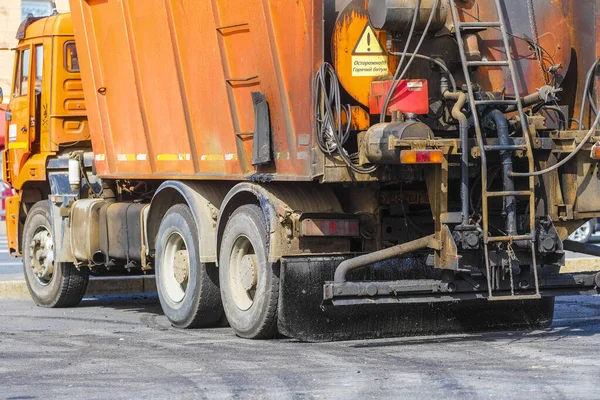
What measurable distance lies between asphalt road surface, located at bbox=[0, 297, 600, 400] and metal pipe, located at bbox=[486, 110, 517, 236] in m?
0.88

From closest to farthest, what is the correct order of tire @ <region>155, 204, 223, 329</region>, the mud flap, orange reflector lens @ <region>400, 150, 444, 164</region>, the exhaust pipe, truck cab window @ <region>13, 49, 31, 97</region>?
orange reflector lens @ <region>400, 150, 444, 164</region>
the mud flap
tire @ <region>155, 204, 223, 329</region>
the exhaust pipe
truck cab window @ <region>13, 49, 31, 97</region>

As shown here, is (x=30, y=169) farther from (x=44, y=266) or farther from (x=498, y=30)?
(x=498, y=30)

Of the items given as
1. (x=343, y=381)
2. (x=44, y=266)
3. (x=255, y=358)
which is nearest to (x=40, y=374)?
(x=255, y=358)

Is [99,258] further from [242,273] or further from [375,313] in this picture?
[375,313]

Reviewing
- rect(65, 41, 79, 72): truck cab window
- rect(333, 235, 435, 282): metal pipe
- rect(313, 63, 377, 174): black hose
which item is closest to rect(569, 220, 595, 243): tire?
rect(65, 41, 79, 72): truck cab window

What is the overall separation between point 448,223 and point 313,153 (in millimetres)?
1052

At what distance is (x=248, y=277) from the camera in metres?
10.3

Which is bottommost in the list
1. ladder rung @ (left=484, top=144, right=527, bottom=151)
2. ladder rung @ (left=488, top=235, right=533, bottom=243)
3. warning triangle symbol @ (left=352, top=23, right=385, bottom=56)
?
ladder rung @ (left=488, top=235, right=533, bottom=243)

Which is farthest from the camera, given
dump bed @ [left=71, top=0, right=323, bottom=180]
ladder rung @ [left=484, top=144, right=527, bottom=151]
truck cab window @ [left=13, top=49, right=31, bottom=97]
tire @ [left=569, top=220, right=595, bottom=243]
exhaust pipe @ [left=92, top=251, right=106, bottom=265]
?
tire @ [left=569, top=220, right=595, bottom=243]

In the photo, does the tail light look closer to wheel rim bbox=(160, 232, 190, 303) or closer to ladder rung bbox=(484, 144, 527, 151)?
ladder rung bbox=(484, 144, 527, 151)

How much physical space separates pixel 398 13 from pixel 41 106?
20.3 ft

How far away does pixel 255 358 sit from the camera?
915cm

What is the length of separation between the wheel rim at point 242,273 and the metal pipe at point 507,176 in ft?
6.84

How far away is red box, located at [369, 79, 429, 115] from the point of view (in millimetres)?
9273
